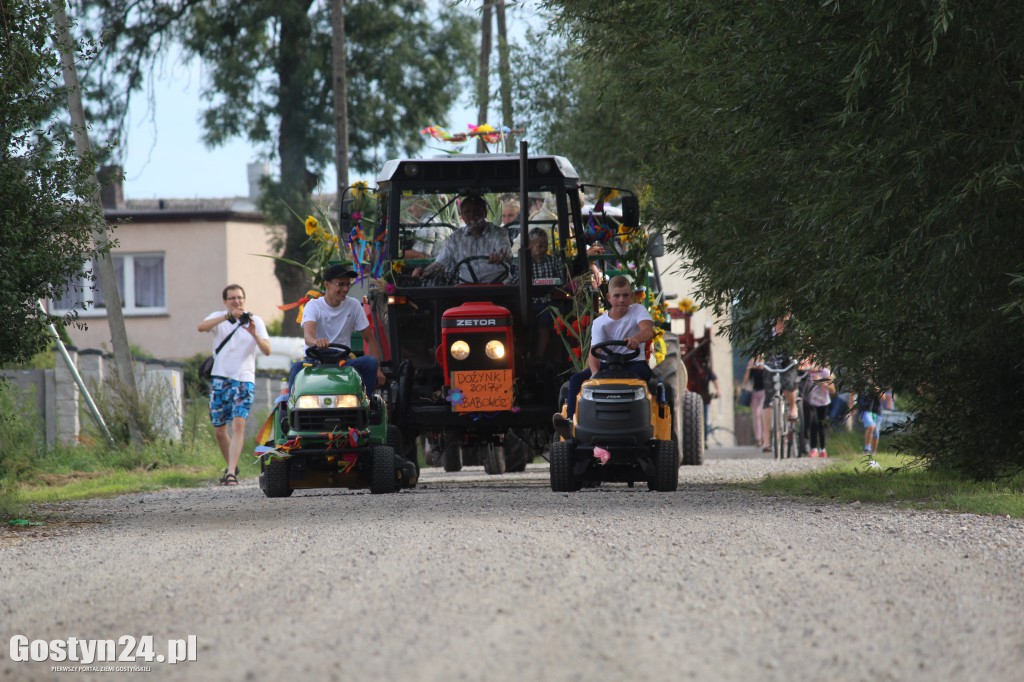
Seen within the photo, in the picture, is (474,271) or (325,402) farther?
(474,271)

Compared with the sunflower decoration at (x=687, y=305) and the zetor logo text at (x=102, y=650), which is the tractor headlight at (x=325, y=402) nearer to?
the zetor logo text at (x=102, y=650)

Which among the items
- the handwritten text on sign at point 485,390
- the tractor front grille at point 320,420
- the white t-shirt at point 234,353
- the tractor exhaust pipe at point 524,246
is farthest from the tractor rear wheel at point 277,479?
the white t-shirt at point 234,353

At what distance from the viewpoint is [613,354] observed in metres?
12.6

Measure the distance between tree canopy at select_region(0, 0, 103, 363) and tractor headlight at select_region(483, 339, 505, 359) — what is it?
11.3ft

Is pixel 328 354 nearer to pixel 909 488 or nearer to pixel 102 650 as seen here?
pixel 909 488

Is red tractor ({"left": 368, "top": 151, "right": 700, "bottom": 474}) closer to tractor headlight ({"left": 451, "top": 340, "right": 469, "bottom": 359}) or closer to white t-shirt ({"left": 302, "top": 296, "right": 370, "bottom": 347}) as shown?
tractor headlight ({"left": 451, "top": 340, "right": 469, "bottom": 359})

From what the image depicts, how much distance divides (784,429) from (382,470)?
37.1 ft

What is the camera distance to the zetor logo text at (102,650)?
5.68 metres

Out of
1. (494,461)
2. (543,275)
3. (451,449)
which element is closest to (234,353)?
(451,449)

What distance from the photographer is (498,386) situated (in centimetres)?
1395

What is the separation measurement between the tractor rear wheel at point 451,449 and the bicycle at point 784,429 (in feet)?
18.4

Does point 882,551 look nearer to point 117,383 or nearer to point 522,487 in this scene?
point 522,487

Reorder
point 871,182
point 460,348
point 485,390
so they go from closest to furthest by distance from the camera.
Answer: point 871,182 < point 460,348 < point 485,390

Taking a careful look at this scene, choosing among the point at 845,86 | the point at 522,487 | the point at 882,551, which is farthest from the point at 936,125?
the point at 522,487
